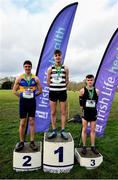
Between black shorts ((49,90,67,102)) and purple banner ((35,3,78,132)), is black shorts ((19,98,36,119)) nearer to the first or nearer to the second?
black shorts ((49,90,67,102))

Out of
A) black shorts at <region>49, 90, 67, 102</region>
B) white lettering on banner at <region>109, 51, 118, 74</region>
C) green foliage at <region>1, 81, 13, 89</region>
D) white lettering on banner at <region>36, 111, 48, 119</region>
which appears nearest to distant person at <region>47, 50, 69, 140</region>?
black shorts at <region>49, 90, 67, 102</region>

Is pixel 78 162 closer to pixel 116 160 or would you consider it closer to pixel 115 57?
pixel 116 160

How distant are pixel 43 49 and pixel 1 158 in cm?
307

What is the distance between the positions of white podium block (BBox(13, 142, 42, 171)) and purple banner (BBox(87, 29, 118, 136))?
9.00 ft

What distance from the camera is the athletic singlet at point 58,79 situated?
565 cm

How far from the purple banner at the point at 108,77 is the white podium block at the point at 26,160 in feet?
9.00

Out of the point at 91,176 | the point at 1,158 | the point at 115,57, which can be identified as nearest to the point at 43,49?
the point at 115,57

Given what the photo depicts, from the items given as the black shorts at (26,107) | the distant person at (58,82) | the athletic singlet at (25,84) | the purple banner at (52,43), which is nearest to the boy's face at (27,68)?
the athletic singlet at (25,84)

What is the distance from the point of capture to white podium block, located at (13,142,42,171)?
17.8 feet

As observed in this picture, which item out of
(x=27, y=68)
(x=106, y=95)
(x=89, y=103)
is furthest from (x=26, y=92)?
(x=106, y=95)

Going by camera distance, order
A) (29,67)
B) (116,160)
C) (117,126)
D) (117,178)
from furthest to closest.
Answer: (117,126) < (116,160) < (29,67) < (117,178)

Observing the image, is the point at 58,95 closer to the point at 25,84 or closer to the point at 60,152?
the point at 25,84

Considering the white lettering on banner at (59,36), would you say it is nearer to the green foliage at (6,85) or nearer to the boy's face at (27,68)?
the boy's face at (27,68)

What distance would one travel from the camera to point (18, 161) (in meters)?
5.45
